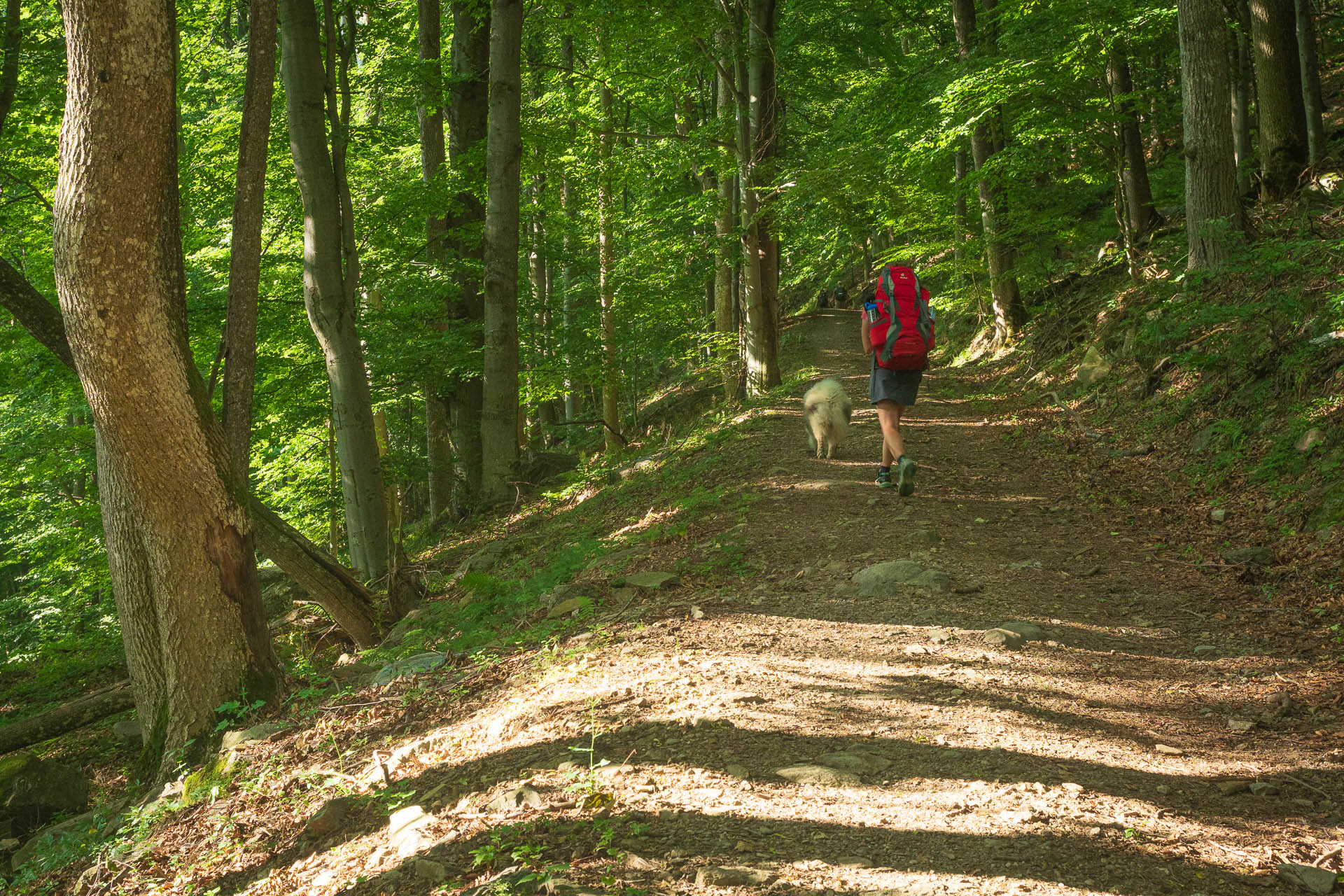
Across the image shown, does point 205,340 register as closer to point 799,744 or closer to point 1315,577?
point 799,744

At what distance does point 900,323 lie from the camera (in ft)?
23.3

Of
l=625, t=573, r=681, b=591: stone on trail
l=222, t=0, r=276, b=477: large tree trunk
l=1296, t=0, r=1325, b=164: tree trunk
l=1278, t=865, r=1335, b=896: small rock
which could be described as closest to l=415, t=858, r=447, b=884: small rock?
l=1278, t=865, r=1335, b=896: small rock

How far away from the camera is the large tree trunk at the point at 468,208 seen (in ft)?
42.6

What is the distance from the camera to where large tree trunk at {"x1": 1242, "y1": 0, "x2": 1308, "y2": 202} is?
949 cm

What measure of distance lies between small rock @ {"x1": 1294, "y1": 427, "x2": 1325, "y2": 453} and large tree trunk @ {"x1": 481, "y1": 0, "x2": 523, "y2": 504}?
8561 mm

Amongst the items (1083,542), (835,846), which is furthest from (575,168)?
(835,846)

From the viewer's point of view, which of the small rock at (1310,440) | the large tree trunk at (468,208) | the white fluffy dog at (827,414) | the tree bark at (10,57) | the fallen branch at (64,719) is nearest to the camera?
the small rock at (1310,440)

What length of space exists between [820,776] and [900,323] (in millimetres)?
4648

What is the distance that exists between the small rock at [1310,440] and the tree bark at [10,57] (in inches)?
483

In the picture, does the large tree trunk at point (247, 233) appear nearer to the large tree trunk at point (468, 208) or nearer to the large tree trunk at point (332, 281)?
the large tree trunk at point (332, 281)

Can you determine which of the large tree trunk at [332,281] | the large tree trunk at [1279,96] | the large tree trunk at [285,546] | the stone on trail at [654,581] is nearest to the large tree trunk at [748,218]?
the large tree trunk at [332,281]

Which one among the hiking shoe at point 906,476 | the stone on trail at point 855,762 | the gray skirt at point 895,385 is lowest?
the stone on trail at point 855,762

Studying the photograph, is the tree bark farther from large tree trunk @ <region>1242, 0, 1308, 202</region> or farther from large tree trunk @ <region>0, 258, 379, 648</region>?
large tree trunk @ <region>1242, 0, 1308, 202</region>

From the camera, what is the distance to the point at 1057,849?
2811 mm
